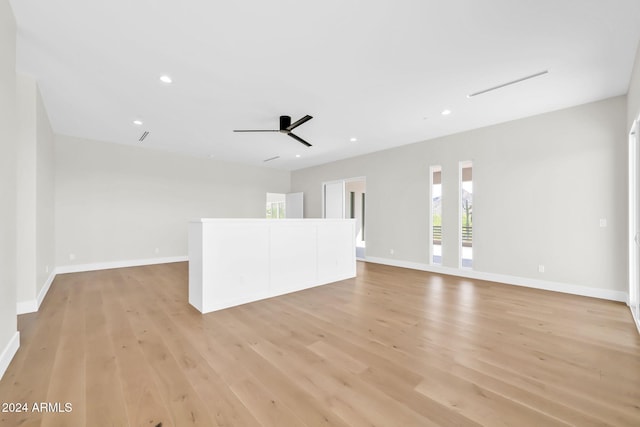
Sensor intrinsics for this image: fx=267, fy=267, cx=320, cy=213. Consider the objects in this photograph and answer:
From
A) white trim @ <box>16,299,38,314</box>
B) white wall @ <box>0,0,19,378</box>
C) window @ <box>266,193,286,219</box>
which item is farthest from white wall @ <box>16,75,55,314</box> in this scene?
window @ <box>266,193,286,219</box>

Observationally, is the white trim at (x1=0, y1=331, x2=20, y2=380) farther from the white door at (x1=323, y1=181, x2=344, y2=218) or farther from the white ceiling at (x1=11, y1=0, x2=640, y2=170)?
the white door at (x1=323, y1=181, x2=344, y2=218)

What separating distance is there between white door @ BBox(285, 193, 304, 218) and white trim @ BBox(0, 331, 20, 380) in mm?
6740

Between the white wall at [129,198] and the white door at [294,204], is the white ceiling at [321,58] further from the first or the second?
the white door at [294,204]

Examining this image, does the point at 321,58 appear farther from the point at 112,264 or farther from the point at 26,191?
the point at 112,264

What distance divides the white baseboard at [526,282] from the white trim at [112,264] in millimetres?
5484

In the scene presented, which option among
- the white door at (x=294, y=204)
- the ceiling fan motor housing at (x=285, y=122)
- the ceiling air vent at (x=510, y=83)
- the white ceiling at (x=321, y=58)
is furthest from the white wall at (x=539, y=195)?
the white door at (x=294, y=204)

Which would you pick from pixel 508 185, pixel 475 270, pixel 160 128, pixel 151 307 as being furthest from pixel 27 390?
pixel 508 185

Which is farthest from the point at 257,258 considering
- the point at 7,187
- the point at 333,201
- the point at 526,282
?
the point at 333,201

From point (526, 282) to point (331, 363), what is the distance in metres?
3.98

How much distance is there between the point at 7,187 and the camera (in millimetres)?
2061

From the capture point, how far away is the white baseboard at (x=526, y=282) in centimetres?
365

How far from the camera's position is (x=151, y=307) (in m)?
3.32

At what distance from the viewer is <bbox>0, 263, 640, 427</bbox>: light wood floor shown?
1.52m

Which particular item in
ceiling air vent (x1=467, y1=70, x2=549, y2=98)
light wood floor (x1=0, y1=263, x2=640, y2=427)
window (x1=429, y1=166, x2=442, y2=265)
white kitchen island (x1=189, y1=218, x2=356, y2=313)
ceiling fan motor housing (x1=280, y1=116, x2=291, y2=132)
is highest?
ceiling air vent (x1=467, y1=70, x2=549, y2=98)
